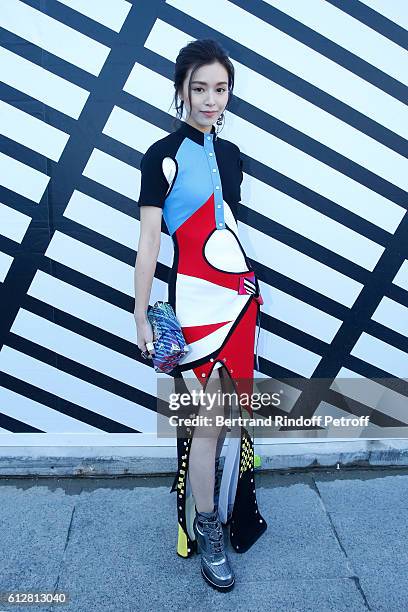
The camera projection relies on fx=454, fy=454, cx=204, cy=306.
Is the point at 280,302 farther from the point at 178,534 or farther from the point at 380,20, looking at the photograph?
the point at 380,20

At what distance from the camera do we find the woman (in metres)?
1.42

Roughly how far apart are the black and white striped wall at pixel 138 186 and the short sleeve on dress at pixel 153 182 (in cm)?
56

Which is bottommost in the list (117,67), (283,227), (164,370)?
(164,370)

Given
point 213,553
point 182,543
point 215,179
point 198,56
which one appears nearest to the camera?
point 198,56

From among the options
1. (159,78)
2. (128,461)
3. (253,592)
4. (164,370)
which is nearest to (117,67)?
(159,78)

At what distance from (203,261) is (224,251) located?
0.26 ft

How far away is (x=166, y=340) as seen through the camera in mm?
1449

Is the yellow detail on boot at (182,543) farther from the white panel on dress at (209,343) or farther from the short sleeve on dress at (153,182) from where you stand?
the short sleeve on dress at (153,182)

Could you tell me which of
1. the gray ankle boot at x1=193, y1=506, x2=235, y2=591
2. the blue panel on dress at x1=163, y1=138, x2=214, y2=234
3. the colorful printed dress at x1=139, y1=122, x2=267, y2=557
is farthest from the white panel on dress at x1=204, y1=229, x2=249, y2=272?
the gray ankle boot at x1=193, y1=506, x2=235, y2=591

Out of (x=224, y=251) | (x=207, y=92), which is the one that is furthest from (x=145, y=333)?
(x=207, y=92)

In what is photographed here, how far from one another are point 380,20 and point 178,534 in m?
2.27

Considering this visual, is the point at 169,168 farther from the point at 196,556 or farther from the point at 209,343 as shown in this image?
the point at 196,556

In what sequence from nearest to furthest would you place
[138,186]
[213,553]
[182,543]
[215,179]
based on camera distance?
1. [215,179]
2. [213,553]
3. [182,543]
4. [138,186]

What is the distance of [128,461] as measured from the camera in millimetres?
2252
